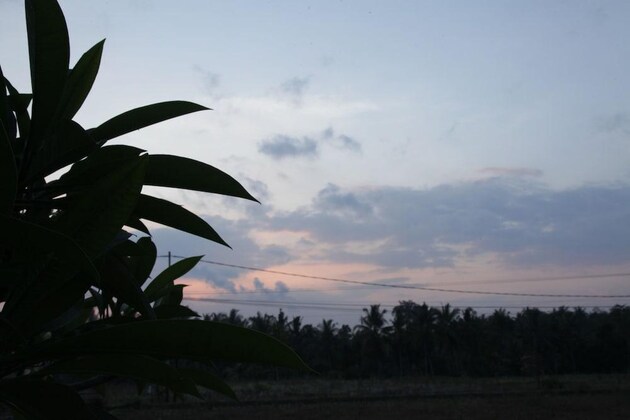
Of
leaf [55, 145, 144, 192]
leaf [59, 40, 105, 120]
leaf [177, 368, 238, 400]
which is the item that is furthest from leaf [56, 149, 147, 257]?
leaf [177, 368, 238, 400]

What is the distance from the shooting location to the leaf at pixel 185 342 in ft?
3.36

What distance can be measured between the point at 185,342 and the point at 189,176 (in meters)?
0.55

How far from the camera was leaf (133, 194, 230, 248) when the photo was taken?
5.03 feet

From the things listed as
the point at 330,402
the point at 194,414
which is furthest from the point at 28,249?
the point at 330,402

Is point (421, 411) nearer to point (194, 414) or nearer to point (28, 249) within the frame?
point (194, 414)

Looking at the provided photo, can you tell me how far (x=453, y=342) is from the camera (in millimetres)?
58719

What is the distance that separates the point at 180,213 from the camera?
1.56m

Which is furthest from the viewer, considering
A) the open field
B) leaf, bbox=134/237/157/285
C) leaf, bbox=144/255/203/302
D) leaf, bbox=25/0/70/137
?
the open field

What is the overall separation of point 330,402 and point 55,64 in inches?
1016

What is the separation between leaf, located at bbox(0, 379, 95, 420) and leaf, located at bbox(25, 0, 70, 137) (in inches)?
18.4

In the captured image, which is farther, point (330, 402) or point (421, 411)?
point (330, 402)

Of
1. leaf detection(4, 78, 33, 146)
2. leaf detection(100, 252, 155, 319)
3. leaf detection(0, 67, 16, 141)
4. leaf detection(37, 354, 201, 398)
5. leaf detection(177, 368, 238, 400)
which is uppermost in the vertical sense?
leaf detection(4, 78, 33, 146)

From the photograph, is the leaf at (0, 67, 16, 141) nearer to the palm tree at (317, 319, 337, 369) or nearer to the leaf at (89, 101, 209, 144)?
the leaf at (89, 101, 209, 144)

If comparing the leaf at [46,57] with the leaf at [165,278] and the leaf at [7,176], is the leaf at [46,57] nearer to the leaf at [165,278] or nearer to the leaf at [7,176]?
the leaf at [7,176]
